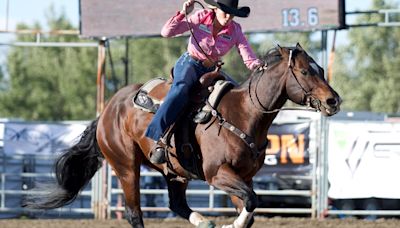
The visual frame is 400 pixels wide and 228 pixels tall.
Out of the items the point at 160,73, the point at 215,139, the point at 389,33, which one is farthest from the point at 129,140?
the point at 160,73

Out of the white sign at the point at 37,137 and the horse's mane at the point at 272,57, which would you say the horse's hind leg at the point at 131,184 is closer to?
the horse's mane at the point at 272,57

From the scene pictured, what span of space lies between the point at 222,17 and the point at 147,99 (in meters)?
1.25

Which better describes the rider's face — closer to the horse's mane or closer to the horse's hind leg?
the horse's mane

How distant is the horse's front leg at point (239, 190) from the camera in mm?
7383

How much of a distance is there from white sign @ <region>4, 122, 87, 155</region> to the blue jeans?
6.74 metres

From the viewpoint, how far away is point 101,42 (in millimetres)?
15070

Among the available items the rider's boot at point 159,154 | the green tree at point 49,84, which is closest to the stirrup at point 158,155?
the rider's boot at point 159,154

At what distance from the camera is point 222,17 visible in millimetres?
7891

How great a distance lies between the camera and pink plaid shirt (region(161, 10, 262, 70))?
7938 mm

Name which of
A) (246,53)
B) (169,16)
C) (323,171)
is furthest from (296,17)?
(246,53)

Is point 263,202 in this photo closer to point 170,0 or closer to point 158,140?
point 170,0

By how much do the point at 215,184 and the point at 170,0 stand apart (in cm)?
707

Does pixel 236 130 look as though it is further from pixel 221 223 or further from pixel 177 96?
pixel 221 223

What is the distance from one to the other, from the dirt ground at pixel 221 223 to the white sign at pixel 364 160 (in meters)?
0.50
